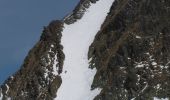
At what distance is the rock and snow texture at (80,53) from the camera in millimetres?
85438

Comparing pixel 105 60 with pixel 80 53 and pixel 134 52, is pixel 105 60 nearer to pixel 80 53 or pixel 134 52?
pixel 134 52

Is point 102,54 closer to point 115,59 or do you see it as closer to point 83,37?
point 115,59

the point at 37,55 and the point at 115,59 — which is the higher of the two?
the point at 37,55

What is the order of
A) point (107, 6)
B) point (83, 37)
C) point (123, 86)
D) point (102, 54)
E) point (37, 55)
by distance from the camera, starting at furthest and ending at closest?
point (107, 6) → point (83, 37) → point (37, 55) → point (102, 54) → point (123, 86)

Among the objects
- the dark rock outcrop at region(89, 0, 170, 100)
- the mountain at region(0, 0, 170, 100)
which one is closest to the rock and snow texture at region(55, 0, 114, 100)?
the mountain at region(0, 0, 170, 100)

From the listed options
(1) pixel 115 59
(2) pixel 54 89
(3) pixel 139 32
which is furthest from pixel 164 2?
(2) pixel 54 89

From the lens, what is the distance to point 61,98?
A: 85250 mm

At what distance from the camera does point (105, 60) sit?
8706cm

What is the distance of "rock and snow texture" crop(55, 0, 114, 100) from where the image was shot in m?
85.4

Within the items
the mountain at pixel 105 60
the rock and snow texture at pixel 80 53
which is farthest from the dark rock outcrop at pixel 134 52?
the rock and snow texture at pixel 80 53

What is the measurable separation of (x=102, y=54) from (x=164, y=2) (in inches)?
484

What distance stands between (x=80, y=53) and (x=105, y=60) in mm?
10897

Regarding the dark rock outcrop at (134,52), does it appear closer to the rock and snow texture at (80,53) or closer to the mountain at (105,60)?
the mountain at (105,60)

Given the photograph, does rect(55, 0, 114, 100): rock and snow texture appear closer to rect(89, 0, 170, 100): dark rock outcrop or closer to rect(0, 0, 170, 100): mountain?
rect(0, 0, 170, 100): mountain
